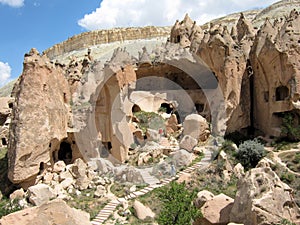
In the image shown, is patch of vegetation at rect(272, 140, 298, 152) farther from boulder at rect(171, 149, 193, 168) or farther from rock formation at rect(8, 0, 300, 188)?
boulder at rect(171, 149, 193, 168)

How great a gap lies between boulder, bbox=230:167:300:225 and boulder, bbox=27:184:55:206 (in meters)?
10.2

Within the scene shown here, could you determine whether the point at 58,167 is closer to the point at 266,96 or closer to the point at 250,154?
the point at 250,154

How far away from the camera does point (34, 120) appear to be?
1847cm

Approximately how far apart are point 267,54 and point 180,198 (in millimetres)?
13928

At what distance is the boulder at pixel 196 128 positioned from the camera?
22.0 metres

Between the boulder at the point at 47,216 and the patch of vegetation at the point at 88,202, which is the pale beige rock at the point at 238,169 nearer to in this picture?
the patch of vegetation at the point at 88,202

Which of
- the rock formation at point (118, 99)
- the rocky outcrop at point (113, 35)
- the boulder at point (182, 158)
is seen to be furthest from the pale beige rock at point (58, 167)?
the rocky outcrop at point (113, 35)

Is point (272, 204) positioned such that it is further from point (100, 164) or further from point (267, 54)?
point (267, 54)

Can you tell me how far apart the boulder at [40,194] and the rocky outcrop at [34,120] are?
1994 mm

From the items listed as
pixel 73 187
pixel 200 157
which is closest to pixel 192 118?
pixel 200 157

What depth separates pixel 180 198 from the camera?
10.7 metres

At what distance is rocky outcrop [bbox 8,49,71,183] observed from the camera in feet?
58.2

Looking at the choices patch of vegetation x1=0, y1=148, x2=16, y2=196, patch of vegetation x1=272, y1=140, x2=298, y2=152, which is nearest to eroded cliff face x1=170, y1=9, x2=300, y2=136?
patch of vegetation x1=272, y1=140, x2=298, y2=152

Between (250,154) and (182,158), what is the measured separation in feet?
13.0
